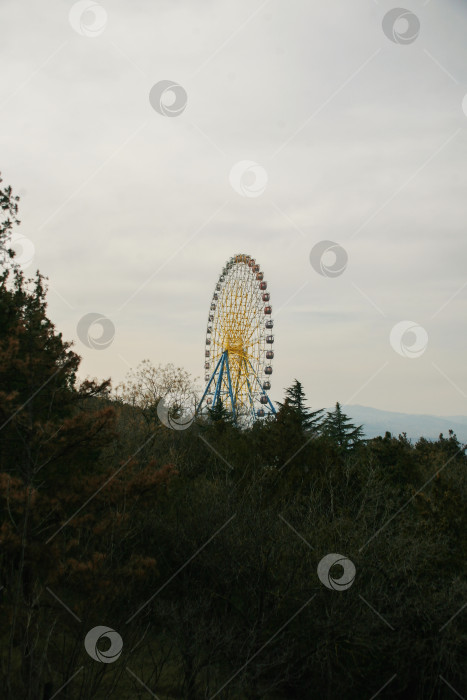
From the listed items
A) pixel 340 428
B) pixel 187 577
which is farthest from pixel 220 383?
pixel 187 577


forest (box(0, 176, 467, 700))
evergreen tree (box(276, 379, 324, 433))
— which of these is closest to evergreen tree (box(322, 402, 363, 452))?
evergreen tree (box(276, 379, 324, 433))

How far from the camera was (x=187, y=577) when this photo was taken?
1511 cm

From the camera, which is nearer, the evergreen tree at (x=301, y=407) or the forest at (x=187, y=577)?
the forest at (x=187, y=577)

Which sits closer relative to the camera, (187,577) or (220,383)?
(187,577)

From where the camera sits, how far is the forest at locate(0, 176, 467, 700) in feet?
35.8

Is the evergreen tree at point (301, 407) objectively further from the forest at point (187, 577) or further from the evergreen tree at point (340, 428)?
the forest at point (187, 577)

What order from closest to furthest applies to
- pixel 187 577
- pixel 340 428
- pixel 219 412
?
1. pixel 187 577
2. pixel 219 412
3. pixel 340 428

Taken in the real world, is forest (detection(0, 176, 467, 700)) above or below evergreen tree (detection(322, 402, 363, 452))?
A: below

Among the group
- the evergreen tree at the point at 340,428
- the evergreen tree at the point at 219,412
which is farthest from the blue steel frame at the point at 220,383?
the evergreen tree at the point at 340,428

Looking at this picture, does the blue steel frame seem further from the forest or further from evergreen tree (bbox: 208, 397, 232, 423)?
the forest

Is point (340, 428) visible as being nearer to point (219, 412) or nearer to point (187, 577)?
point (219, 412)

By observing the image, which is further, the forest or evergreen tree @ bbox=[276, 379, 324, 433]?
evergreen tree @ bbox=[276, 379, 324, 433]

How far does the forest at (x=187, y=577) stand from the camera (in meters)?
10.9

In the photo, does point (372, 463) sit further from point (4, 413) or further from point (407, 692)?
point (4, 413)
